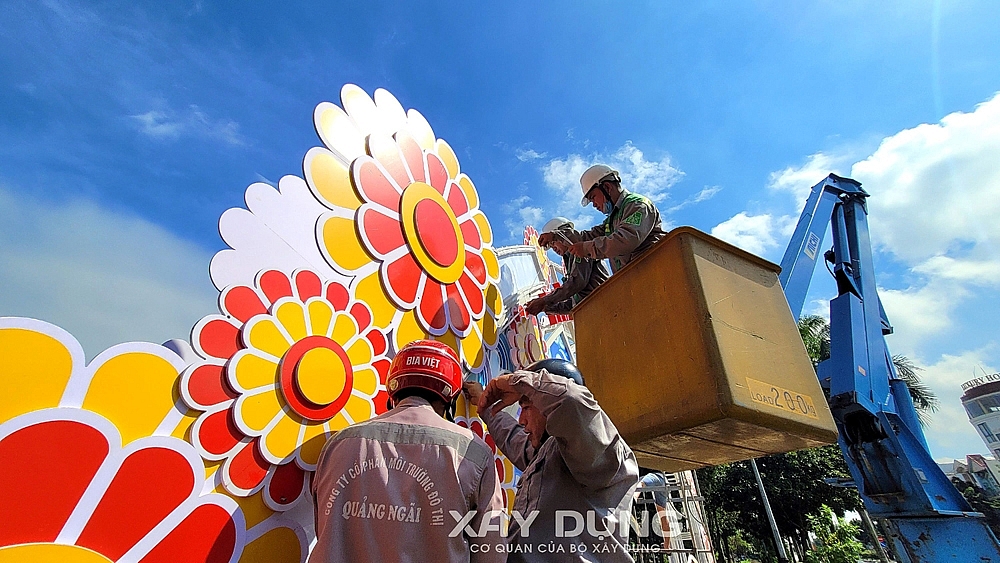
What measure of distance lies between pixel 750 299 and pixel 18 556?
3.63 metres

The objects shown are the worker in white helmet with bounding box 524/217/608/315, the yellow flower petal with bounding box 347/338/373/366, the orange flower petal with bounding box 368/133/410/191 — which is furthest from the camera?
the worker in white helmet with bounding box 524/217/608/315

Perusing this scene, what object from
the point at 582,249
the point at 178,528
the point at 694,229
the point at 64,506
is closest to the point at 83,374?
the point at 64,506

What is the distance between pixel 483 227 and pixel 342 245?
84.6 inches

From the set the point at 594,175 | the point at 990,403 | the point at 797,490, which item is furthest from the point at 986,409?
the point at 594,175

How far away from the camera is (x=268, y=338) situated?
2.34 m

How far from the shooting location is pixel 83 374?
1703mm

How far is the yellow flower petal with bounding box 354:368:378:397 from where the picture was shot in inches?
108

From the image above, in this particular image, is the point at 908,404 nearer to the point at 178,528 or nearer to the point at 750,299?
the point at 750,299

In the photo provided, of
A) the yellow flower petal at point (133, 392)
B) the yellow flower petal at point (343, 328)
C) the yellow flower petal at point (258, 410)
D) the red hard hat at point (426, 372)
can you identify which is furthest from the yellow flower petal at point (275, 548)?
the yellow flower petal at point (343, 328)

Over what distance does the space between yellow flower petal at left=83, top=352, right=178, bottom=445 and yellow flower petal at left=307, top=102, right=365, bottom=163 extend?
69.3 inches

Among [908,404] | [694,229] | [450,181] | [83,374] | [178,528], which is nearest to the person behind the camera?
[83,374]

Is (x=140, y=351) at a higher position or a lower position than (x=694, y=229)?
lower

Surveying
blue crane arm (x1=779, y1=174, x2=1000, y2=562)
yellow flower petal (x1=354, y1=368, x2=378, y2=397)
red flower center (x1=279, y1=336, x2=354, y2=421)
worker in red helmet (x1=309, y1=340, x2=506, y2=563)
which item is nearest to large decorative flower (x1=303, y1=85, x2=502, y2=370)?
yellow flower petal (x1=354, y1=368, x2=378, y2=397)

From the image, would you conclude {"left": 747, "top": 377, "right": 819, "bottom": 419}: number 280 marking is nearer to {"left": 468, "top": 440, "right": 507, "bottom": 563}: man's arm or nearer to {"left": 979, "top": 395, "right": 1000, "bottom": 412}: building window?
{"left": 468, "top": 440, "right": 507, "bottom": 563}: man's arm
